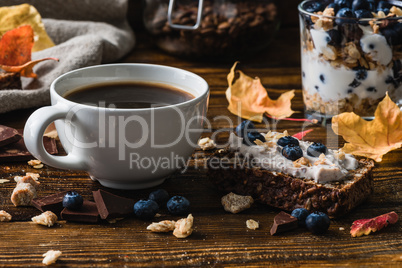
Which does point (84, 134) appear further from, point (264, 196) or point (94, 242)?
point (264, 196)

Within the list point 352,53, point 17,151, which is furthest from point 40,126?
point 352,53

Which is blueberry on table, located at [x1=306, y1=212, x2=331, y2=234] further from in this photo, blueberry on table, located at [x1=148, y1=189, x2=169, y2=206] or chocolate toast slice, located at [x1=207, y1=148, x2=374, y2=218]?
blueberry on table, located at [x1=148, y1=189, x2=169, y2=206]

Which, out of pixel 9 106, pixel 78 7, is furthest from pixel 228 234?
pixel 78 7

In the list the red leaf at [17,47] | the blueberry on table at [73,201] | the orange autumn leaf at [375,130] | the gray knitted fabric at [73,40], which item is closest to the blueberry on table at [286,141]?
the orange autumn leaf at [375,130]

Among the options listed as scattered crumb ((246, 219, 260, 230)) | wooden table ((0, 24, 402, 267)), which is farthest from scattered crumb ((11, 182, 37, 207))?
scattered crumb ((246, 219, 260, 230))

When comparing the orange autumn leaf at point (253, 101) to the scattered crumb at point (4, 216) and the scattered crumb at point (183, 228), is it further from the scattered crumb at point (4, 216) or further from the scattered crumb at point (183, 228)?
the scattered crumb at point (4, 216)

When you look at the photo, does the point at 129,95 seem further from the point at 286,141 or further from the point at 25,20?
the point at 25,20
